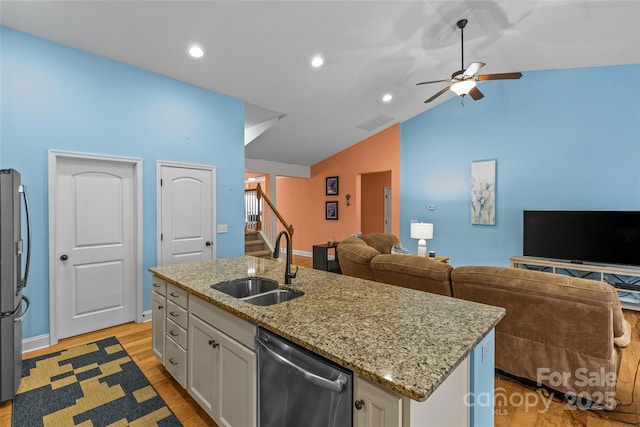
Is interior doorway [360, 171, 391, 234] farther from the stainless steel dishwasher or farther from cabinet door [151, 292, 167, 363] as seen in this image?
the stainless steel dishwasher

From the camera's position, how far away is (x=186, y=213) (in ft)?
13.0

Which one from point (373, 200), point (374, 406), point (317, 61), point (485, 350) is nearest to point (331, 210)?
point (373, 200)

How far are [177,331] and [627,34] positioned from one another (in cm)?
586

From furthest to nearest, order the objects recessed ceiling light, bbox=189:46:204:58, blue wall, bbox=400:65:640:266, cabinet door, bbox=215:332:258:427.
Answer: blue wall, bbox=400:65:640:266 → recessed ceiling light, bbox=189:46:204:58 → cabinet door, bbox=215:332:258:427

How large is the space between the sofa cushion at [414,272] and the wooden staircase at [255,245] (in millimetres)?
3514

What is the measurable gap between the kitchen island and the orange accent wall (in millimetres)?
5180

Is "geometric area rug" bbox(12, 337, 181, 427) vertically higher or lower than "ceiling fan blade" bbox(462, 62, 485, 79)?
lower

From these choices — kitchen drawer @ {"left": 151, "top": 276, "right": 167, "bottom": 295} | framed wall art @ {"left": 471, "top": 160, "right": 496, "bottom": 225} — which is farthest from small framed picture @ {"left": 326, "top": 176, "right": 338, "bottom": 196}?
kitchen drawer @ {"left": 151, "top": 276, "right": 167, "bottom": 295}

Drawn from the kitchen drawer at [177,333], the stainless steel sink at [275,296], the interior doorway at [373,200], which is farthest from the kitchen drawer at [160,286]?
the interior doorway at [373,200]

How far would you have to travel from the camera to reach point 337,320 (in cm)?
134

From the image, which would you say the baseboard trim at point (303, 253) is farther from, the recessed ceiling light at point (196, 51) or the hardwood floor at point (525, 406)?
the recessed ceiling light at point (196, 51)

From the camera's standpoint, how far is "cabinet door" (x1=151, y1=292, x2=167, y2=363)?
7.54 ft

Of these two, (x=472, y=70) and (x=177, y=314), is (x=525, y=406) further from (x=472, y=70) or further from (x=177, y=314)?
(x=472, y=70)

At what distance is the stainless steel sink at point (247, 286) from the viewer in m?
2.04
